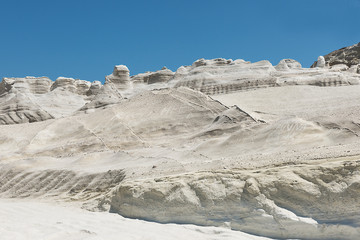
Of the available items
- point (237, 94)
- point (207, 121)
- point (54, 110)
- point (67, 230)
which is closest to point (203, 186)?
point (67, 230)

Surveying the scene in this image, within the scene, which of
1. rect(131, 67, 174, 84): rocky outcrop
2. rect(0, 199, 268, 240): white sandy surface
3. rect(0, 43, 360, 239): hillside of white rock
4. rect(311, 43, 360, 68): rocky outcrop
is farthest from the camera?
rect(311, 43, 360, 68): rocky outcrop

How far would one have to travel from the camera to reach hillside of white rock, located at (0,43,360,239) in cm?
454

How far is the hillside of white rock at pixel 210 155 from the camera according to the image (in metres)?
4.54

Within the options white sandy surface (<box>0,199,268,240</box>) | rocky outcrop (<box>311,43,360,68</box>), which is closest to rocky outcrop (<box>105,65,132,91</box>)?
white sandy surface (<box>0,199,268,240</box>)

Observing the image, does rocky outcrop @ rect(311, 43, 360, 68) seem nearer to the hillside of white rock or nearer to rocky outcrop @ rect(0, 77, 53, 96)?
the hillside of white rock

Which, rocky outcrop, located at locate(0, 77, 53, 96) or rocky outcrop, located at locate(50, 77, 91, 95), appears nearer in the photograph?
rocky outcrop, located at locate(0, 77, 53, 96)

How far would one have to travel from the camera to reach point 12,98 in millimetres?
19234

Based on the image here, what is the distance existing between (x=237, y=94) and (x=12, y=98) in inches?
424

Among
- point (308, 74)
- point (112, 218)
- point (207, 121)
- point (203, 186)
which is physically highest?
point (308, 74)

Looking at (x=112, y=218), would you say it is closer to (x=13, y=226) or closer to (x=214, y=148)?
(x=13, y=226)

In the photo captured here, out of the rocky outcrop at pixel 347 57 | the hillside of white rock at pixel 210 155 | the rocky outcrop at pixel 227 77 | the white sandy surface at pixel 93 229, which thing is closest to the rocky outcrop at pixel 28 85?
the hillside of white rock at pixel 210 155

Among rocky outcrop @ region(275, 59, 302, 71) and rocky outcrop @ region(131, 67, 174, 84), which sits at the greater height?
rocky outcrop @ region(275, 59, 302, 71)

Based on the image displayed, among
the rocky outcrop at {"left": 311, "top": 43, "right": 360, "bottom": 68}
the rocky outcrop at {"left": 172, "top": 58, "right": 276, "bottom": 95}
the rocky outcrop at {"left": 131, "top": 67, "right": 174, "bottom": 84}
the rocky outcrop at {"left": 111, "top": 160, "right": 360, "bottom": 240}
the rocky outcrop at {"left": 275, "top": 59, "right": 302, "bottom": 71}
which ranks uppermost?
the rocky outcrop at {"left": 311, "top": 43, "right": 360, "bottom": 68}

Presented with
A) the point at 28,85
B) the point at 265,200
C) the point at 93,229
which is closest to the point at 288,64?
the point at 28,85
